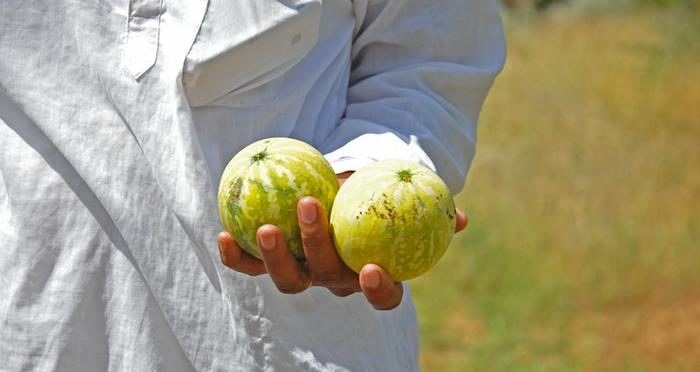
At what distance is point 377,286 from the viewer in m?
1.46

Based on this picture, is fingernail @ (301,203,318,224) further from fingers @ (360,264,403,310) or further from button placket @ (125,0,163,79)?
button placket @ (125,0,163,79)

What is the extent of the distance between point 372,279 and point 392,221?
4.4 inches

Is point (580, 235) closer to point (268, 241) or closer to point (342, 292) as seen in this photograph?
point (342, 292)

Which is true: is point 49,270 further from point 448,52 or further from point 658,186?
point 658,186

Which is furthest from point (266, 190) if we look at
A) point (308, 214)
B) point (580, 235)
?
point (580, 235)

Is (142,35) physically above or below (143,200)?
above

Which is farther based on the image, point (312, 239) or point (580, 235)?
point (580, 235)

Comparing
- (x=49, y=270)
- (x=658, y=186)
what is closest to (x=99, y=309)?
(x=49, y=270)

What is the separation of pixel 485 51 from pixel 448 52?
0.25 feet

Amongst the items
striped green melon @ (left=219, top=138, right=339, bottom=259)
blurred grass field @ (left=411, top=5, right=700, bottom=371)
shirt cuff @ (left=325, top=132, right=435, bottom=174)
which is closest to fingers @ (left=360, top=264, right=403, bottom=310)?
striped green melon @ (left=219, top=138, right=339, bottom=259)

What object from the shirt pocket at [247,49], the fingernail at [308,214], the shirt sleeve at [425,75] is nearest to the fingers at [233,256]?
the fingernail at [308,214]

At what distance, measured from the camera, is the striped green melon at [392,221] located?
1511 millimetres

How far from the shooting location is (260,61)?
166 cm

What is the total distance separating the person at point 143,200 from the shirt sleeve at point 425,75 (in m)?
0.23
